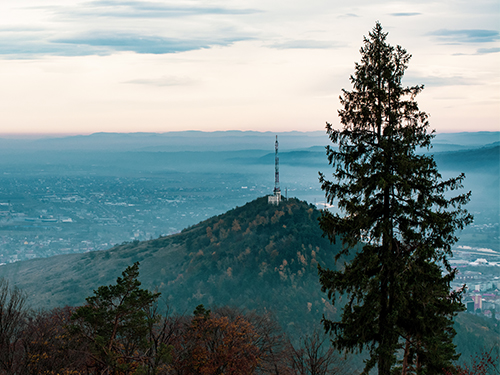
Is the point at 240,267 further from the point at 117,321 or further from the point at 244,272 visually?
the point at 117,321

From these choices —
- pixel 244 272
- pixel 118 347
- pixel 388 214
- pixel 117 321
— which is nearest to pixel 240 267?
pixel 244 272

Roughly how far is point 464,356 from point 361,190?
373ft

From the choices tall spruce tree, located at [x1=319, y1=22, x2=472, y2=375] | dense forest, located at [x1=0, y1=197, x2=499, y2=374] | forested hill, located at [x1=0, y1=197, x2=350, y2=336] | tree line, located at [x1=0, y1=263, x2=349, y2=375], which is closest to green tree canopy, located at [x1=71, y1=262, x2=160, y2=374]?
tree line, located at [x1=0, y1=263, x2=349, y2=375]

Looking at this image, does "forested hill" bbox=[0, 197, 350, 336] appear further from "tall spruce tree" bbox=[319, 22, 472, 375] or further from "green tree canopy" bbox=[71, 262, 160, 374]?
"tall spruce tree" bbox=[319, 22, 472, 375]

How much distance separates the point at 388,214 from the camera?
15.0 m

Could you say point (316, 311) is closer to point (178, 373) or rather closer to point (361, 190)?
point (178, 373)

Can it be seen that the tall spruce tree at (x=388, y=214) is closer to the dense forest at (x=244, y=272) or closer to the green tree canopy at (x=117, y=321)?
the green tree canopy at (x=117, y=321)

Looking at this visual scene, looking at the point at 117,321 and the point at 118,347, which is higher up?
the point at 117,321

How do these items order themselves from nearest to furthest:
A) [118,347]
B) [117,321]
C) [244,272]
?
[117,321] < [118,347] < [244,272]

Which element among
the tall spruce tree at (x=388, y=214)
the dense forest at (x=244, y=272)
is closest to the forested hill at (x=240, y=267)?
the dense forest at (x=244, y=272)

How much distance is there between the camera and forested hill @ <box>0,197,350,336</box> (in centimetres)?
13325

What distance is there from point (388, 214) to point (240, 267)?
140 m

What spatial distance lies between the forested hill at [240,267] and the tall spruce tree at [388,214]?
108m

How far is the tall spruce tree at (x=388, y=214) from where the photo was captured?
1436cm
